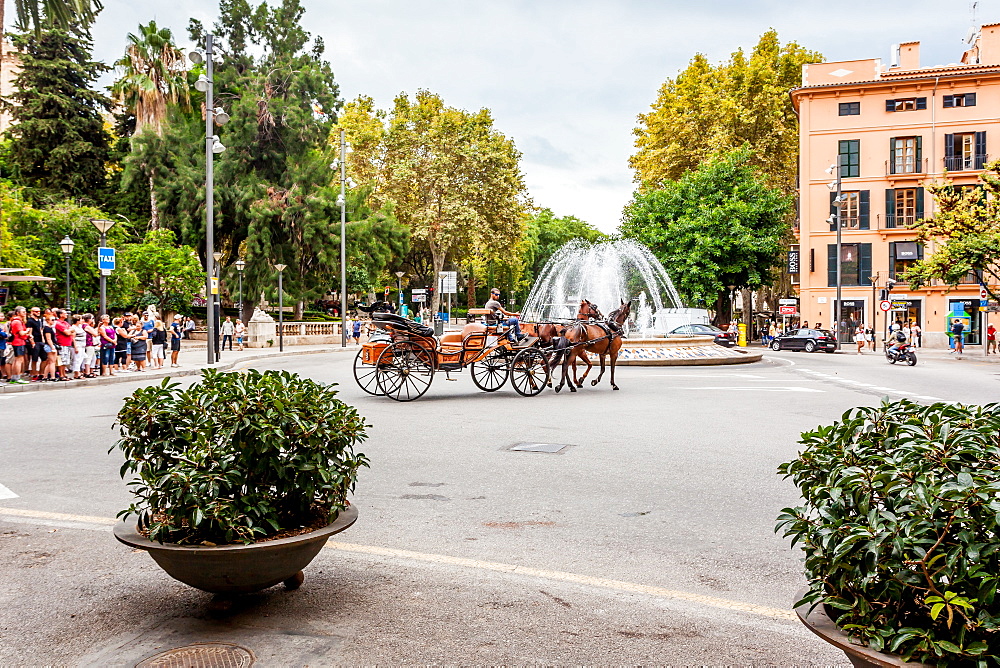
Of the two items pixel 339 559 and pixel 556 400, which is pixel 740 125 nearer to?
pixel 556 400

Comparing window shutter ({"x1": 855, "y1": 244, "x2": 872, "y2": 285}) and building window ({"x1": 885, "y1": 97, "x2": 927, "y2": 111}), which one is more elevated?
building window ({"x1": 885, "y1": 97, "x2": 927, "y2": 111})

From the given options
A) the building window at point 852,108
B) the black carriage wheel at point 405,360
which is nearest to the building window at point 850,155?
the building window at point 852,108

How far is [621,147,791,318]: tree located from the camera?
5022 centimetres

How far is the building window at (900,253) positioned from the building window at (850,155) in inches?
218

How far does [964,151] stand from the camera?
176 feet

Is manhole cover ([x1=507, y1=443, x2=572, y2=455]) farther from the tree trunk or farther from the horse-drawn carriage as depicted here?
the tree trunk

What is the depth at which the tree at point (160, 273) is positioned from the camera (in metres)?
37.3

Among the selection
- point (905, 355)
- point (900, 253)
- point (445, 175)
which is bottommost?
point (905, 355)

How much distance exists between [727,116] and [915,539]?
187ft

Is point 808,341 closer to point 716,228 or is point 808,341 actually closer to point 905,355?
point 716,228

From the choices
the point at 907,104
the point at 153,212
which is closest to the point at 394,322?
the point at 153,212

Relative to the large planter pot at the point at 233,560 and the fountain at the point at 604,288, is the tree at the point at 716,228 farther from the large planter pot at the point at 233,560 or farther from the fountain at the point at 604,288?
the large planter pot at the point at 233,560

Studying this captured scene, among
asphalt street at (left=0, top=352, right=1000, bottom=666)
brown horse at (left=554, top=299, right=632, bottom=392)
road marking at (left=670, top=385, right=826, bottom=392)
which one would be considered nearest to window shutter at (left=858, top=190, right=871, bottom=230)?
road marking at (left=670, top=385, right=826, bottom=392)

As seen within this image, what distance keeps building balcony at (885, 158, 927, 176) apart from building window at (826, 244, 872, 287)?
16.5 ft
